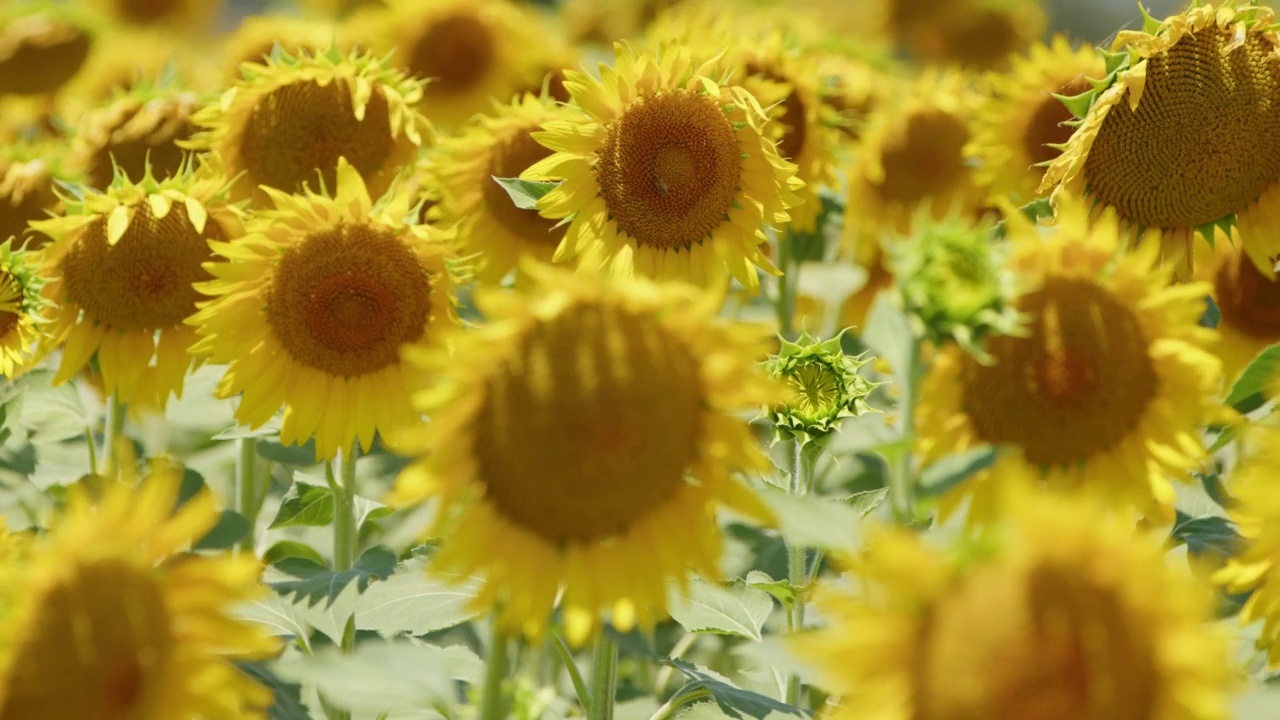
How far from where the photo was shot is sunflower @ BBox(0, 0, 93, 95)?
141 inches

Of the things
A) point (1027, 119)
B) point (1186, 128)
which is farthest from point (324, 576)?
point (1027, 119)

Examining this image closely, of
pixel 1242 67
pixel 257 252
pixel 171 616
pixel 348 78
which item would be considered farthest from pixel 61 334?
pixel 1242 67

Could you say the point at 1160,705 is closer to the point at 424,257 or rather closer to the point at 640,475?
the point at 640,475

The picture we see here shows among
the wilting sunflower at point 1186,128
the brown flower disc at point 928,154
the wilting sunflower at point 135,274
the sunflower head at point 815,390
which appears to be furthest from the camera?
the brown flower disc at point 928,154

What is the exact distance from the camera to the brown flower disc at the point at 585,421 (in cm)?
126

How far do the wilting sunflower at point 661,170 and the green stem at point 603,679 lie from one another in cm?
65

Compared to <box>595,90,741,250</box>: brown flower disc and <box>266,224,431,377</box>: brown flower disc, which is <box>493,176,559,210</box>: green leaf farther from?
<box>266,224,431,377</box>: brown flower disc

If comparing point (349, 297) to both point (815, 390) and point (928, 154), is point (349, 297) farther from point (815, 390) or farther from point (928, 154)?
point (928, 154)

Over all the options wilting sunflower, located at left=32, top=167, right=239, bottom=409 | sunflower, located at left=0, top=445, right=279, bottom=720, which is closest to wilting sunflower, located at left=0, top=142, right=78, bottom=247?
wilting sunflower, located at left=32, top=167, right=239, bottom=409

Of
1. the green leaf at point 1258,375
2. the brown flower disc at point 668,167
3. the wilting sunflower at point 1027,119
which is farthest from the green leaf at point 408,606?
the wilting sunflower at point 1027,119

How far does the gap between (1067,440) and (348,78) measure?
1599 millimetres

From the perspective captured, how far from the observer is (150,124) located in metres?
2.56

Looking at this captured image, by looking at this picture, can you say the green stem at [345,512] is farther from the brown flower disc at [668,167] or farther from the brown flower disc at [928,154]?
the brown flower disc at [928,154]

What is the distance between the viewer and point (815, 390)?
1.91 metres
